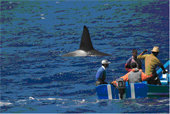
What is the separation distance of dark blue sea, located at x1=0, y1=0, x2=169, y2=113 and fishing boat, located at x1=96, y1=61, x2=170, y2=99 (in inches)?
11.7

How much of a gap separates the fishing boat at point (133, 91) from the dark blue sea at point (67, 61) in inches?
11.7

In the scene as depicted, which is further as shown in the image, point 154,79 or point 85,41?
point 85,41

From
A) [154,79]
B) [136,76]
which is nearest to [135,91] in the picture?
[136,76]

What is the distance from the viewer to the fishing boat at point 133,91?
24062mm

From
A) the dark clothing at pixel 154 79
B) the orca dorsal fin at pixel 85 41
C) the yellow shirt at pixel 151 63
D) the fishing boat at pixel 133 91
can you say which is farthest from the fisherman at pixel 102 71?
the orca dorsal fin at pixel 85 41

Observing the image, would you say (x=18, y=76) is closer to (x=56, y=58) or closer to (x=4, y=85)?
(x=4, y=85)

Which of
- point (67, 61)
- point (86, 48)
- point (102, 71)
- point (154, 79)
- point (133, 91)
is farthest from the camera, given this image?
point (67, 61)

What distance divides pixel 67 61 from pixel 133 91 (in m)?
17.3

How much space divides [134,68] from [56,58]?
1962 centimetres

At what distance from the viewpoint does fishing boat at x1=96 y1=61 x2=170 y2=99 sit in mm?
24062

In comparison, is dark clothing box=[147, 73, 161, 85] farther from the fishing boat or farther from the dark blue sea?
the dark blue sea

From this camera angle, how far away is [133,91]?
957 inches

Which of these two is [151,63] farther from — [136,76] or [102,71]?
[102,71]

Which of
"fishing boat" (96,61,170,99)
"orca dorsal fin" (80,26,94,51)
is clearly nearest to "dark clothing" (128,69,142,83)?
"fishing boat" (96,61,170,99)
